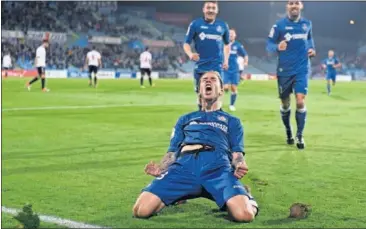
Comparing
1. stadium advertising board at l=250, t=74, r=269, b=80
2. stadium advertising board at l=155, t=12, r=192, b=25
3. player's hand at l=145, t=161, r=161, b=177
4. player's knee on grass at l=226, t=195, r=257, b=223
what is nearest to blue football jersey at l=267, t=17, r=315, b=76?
player's hand at l=145, t=161, r=161, b=177

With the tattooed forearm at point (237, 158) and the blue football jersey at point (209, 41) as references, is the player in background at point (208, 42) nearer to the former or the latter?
the blue football jersey at point (209, 41)

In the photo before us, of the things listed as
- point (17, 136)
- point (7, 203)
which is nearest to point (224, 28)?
point (17, 136)

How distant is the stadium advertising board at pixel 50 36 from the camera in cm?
5288

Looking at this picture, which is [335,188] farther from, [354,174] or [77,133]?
[77,133]

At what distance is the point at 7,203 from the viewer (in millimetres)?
5219

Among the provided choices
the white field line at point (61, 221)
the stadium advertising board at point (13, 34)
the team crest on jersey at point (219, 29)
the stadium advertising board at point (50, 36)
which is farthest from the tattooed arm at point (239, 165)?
the stadium advertising board at point (50, 36)

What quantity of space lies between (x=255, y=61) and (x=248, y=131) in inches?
2400

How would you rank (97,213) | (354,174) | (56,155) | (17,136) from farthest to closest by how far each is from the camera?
(17,136), (56,155), (354,174), (97,213)

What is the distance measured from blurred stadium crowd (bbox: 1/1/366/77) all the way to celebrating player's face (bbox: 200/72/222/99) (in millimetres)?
48537

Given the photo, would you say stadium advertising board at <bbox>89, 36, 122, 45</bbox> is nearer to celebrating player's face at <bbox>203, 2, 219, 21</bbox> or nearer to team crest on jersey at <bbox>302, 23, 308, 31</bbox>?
celebrating player's face at <bbox>203, 2, 219, 21</bbox>

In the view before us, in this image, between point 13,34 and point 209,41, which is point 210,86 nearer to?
point 209,41

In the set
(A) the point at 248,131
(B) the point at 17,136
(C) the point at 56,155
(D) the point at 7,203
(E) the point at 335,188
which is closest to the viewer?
(D) the point at 7,203

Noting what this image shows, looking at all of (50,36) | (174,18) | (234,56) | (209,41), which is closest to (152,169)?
(209,41)

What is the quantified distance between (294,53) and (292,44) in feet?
0.54
